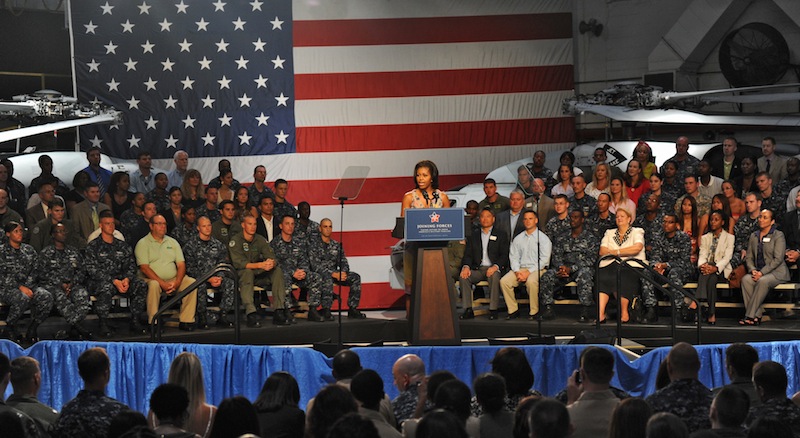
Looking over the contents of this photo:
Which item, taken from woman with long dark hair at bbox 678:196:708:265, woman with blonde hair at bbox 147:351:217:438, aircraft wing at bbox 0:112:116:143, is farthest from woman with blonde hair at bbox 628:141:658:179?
woman with blonde hair at bbox 147:351:217:438

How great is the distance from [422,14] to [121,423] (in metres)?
10.2

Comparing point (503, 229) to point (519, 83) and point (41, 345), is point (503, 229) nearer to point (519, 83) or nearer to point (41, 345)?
point (519, 83)

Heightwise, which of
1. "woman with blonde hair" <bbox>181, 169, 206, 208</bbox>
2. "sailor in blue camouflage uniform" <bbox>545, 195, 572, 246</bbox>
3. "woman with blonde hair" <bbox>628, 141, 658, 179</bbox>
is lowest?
"sailor in blue camouflage uniform" <bbox>545, 195, 572, 246</bbox>

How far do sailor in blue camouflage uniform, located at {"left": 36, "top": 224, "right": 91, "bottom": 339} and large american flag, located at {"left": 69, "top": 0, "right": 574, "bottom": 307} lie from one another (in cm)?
315

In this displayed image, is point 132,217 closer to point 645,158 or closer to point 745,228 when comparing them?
point 645,158

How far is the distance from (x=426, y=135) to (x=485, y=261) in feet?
8.67

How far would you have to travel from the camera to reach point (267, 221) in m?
11.9

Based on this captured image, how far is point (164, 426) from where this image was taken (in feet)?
15.4

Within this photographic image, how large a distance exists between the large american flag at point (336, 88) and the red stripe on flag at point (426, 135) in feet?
0.05

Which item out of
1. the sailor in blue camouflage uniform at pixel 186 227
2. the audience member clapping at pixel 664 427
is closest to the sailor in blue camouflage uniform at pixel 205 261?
the sailor in blue camouflage uniform at pixel 186 227

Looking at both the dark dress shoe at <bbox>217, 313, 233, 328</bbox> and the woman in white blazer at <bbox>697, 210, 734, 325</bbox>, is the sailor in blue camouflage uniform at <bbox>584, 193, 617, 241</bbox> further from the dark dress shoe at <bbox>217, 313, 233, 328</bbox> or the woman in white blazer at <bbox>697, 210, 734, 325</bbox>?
the dark dress shoe at <bbox>217, 313, 233, 328</bbox>

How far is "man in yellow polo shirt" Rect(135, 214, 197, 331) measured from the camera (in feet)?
35.1

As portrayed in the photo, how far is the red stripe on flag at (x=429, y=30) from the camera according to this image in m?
13.7

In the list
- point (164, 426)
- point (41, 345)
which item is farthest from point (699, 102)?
point (164, 426)
